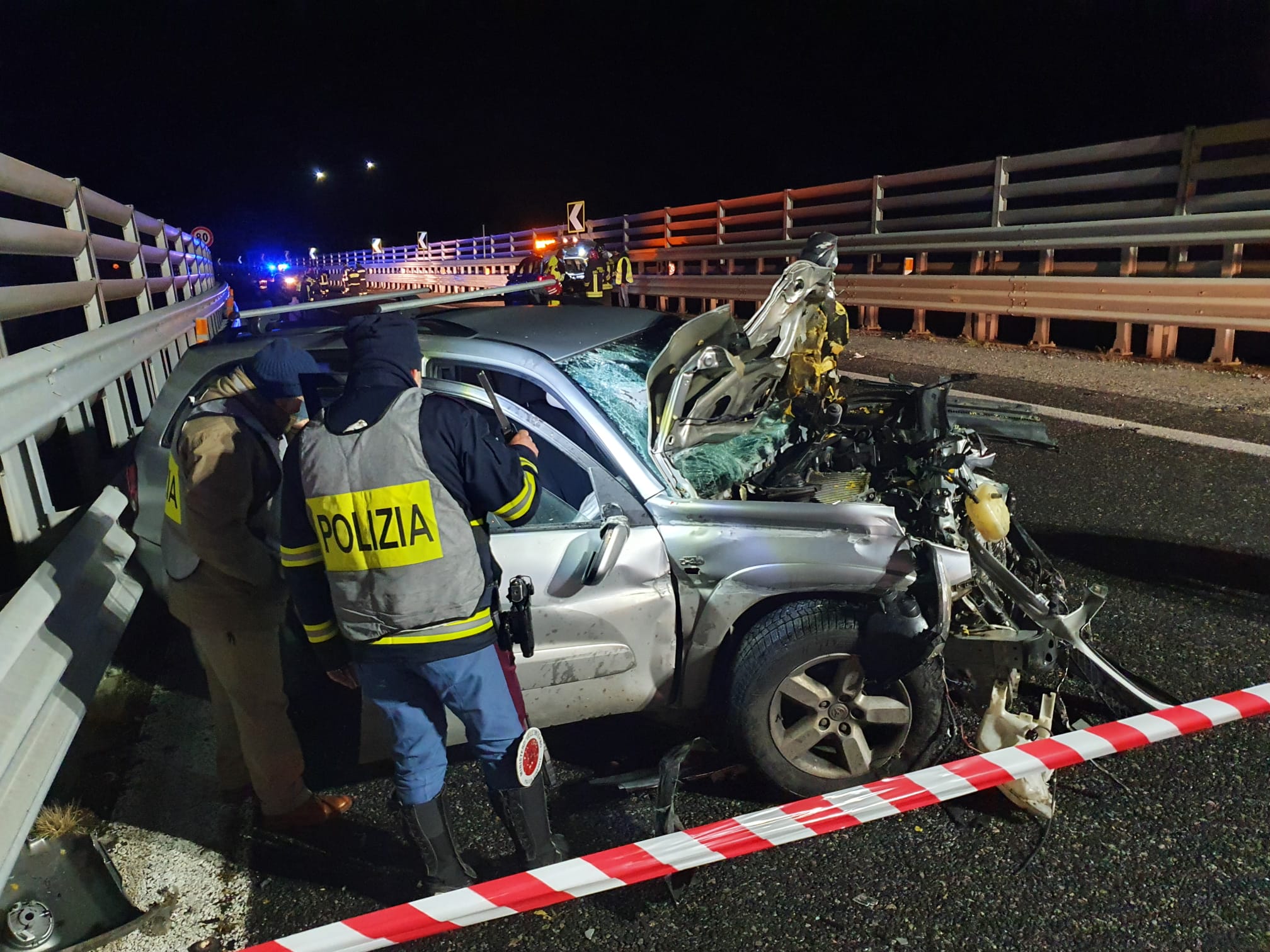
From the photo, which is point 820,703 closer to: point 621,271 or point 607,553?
point 607,553

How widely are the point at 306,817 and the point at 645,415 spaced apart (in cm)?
183

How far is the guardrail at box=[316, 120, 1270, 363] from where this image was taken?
8.59m

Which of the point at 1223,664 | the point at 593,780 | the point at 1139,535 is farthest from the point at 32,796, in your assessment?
the point at 1139,535

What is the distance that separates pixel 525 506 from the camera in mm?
2539

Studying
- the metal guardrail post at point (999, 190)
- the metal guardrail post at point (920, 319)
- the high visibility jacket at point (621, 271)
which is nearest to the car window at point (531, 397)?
the metal guardrail post at point (920, 319)

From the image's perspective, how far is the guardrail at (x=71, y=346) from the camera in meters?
3.29

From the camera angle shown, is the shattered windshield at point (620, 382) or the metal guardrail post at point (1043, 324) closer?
the shattered windshield at point (620, 382)

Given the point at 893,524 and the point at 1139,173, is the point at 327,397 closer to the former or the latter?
the point at 893,524

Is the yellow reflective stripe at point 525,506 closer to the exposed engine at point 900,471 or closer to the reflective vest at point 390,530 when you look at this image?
the reflective vest at point 390,530

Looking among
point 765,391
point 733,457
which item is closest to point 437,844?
point 733,457

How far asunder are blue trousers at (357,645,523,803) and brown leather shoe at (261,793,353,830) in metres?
0.58

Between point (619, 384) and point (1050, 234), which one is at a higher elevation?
point (1050, 234)

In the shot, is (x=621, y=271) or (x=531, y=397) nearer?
(x=531, y=397)

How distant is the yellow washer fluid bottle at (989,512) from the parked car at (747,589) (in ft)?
0.04
